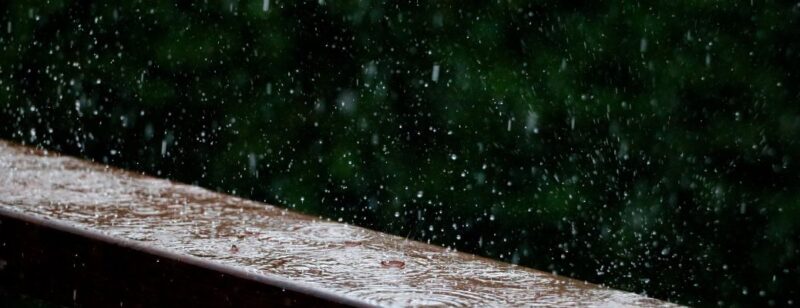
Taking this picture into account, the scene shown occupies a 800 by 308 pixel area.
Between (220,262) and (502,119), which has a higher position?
(502,119)

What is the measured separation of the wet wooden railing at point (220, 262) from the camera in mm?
1423

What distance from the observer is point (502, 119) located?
3.05 meters

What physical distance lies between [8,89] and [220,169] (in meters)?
1.23

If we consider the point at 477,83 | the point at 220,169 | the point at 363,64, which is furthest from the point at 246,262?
the point at 220,169

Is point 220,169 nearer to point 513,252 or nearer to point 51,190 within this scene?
point 513,252

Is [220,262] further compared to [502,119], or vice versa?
[502,119]

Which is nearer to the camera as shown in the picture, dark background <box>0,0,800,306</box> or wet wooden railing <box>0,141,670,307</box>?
wet wooden railing <box>0,141,670,307</box>

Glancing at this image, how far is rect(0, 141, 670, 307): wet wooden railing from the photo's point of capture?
1.42 meters

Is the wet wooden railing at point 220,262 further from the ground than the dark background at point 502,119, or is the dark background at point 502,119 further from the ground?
the dark background at point 502,119

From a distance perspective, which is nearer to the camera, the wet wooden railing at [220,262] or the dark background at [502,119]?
the wet wooden railing at [220,262]

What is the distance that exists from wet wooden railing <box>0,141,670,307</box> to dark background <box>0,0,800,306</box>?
1293 mm

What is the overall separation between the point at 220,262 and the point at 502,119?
5.56 ft

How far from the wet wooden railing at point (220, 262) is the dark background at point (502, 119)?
1.29m

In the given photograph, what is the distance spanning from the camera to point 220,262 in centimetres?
149
